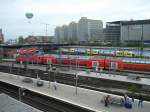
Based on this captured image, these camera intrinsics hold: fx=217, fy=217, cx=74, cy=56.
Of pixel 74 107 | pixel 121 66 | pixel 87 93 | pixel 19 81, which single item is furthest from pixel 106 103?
pixel 121 66

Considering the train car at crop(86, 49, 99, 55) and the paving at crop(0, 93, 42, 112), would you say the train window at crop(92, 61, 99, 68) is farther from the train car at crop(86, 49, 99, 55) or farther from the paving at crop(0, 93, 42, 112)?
the paving at crop(0, 93, 42, 112)

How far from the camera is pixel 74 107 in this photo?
25.5 meters

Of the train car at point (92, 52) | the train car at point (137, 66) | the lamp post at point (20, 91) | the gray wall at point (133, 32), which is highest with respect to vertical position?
the gray wall at point (133, 32)

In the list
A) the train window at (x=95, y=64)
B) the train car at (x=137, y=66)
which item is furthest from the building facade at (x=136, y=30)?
the train window at (x=95, y=64)

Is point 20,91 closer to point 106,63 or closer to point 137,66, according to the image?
point 106,63

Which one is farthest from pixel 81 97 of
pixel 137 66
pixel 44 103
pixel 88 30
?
pixel 88 30

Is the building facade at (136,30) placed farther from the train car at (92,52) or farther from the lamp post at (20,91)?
the lamp post at (20,91)

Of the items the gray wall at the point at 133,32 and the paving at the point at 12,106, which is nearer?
the paving at the point at 12,106

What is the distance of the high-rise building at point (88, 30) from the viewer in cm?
18575

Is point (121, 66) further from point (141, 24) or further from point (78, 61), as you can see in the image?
point (141, 24)

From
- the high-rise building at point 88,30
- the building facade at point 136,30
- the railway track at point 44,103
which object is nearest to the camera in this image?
the railway track at point 44,103

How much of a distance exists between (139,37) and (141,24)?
782 centimetres

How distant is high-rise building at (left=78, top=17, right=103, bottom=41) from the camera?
609ft

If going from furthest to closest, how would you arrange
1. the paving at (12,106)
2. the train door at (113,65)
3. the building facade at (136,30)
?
the building facade at (136,30), the train door at (113,65), the paving at (12,106)
